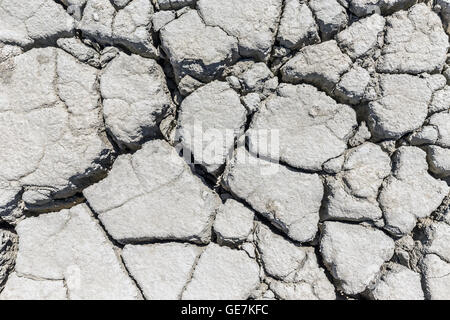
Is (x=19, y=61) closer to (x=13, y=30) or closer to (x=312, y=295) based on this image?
(x=13, y=30)

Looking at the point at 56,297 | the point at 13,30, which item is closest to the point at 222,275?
the point at 56,297

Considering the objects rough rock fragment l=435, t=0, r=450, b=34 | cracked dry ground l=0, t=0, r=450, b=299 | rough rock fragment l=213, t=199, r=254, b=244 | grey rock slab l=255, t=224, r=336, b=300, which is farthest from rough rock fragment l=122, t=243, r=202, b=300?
rough rock fragment l=435, t=0, r=450, b=34

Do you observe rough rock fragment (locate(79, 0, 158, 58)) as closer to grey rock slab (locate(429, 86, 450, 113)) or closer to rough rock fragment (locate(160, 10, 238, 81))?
rough rock fragment (locate(160, 10, 238, 81))

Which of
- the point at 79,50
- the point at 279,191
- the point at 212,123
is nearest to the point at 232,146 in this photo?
the point at 212,123

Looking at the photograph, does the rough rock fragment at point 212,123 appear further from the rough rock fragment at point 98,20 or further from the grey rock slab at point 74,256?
the grey rock slab at point 74,256

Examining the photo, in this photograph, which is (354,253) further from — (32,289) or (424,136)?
(32,289)

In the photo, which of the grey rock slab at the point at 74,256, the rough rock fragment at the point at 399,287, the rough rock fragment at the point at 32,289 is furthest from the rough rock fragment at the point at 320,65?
the rough rock fragment at the point at 32,289
